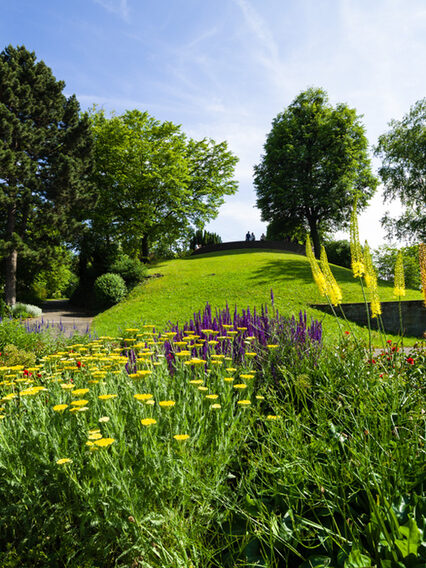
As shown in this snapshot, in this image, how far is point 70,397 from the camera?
8.48 feet

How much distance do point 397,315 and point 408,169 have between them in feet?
65.8

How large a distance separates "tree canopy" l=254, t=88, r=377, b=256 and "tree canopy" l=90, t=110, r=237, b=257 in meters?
8.65

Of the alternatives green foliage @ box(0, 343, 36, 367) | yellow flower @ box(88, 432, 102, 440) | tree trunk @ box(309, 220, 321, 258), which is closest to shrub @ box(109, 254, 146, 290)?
green foliage @ box(0, 343, 36, 367)

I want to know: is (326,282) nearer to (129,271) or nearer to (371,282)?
(371,282)

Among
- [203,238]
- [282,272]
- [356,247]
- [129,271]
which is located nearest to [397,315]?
[282,272]

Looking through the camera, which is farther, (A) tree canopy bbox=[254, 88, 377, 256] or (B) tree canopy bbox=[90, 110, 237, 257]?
(A) tree canopy bbox=[254, 88, 377, 256]

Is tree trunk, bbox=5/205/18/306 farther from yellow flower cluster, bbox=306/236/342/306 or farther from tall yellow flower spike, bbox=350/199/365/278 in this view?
tall yellow flower spike, bbox=350/199/365/278

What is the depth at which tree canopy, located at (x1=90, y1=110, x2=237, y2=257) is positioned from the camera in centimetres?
2528

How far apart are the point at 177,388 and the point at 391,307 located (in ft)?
39.5

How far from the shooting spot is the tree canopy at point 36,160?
61.5ft

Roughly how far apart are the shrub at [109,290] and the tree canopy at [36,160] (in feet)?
15.4

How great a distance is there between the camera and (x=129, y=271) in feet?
68.6

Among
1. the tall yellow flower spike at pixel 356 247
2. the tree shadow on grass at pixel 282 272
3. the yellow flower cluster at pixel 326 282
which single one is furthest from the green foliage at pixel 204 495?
the tree shadow on grass at pixel 282 272

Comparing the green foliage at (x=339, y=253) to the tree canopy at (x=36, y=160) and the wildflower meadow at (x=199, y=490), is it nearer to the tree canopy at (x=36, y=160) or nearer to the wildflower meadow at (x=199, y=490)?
the tree canopy at (x=36, y=160)
